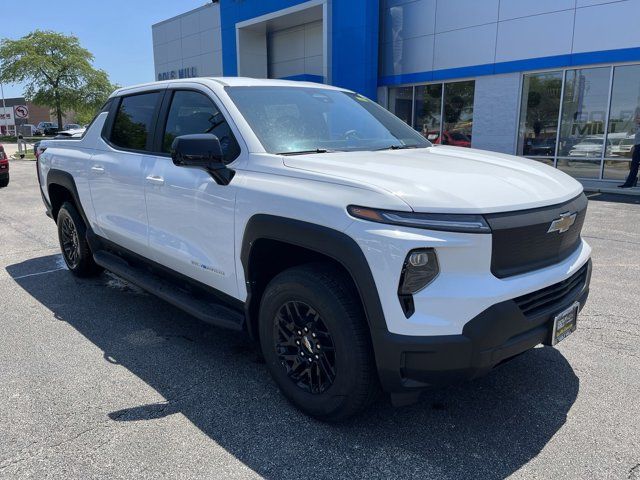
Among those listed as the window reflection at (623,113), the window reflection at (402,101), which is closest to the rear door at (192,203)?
the window reflection at (623,113)

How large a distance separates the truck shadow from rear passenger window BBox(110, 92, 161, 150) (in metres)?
1.56

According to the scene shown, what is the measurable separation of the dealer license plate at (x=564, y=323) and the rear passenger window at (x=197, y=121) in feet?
6.67

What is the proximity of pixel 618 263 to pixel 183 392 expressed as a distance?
520 cm

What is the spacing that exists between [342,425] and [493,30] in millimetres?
15146

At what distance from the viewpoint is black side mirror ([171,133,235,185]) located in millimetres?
2980

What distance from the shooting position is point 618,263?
605 cm

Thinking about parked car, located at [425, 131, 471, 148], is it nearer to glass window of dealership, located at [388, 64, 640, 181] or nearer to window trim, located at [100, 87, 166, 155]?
glass window of dealership, located at [388, 64, 640, 181]

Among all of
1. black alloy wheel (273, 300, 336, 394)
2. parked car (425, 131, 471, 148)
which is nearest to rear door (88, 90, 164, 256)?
black alloy wheel (273, 300, 336, 394)

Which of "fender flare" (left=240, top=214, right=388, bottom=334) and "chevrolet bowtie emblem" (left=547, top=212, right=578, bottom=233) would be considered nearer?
"fender flare" (left=240, top=214, right=388, bottom=334)

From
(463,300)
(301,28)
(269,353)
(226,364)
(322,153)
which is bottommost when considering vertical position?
(226,364)

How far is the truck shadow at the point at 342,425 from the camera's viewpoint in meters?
2.56

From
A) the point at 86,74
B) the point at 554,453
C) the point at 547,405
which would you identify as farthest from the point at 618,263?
the point at 86,74

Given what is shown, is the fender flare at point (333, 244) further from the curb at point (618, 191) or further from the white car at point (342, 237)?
the curb at point (618, 191)

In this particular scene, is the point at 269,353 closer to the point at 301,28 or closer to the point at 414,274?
the point at 414,274
